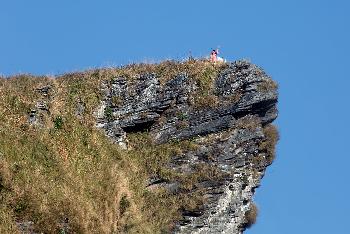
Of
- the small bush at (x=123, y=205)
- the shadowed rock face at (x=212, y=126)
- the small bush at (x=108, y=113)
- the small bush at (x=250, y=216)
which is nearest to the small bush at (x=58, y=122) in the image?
the shadowed rock face at (x=212, y=126)

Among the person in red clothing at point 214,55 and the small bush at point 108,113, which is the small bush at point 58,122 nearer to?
the small bush at point 108,113

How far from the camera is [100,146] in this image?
3650 cm

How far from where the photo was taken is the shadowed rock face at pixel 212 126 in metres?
34.1

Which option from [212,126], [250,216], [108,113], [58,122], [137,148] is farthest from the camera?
[108,113]

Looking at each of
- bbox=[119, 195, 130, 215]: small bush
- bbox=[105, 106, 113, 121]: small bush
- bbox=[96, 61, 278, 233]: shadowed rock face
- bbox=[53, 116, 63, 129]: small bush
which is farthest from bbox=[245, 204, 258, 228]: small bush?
bbox=[53, 116, 63, 129]: small bush

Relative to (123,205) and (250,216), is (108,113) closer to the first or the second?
(123,205)

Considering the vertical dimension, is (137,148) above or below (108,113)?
Answer: below

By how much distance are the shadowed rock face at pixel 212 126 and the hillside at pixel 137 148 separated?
0.05 meters

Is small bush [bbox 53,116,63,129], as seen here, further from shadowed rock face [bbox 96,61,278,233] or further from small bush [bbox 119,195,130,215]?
small bush [bbox 119,195,130,215]

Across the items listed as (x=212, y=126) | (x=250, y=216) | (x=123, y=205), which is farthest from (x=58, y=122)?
(x=250, y=216)

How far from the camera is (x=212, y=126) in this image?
122 ft

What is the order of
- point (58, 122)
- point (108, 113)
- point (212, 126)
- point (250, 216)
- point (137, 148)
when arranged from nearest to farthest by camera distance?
point (250, 216)
point (212, 126)
point (58, 122)
point (137, 148)
point (108, 113)

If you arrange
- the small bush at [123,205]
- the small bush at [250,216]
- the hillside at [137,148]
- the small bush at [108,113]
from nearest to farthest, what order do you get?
the hillside at [137,148] → the small bush at [123,205] → the small bush at [250,216] → the small bush at [108,113]

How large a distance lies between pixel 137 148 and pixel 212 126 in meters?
4.04
